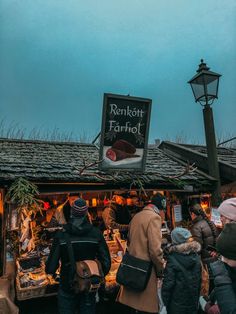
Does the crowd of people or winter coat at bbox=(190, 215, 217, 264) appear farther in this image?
winter coat at bbox=(190, 215, 217, 264)

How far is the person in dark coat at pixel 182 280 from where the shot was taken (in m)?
4.63

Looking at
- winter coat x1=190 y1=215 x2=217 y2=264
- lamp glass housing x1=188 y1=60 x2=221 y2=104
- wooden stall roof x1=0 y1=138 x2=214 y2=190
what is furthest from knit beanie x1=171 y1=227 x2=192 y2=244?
lamp glass housing x1=188 y1=60 x2=221 y2=104

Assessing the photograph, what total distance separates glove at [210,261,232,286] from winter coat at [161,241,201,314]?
1954 millimetres

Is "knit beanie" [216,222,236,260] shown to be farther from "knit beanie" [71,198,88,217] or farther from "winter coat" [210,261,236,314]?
"knit beanie" [71,198,88,217]

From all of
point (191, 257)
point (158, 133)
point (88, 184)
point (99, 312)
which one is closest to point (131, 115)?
point (88, 184)

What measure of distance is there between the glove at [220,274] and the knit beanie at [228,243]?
0.12m

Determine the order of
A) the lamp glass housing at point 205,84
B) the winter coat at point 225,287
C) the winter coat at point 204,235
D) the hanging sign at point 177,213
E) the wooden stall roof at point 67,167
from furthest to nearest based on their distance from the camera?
the hanging sign at point 177,213
the lamp glass housing at point 205,84
the wooden stall roof at point 67,167
the winter coat at point 204,235
the winter coat at point 225,287

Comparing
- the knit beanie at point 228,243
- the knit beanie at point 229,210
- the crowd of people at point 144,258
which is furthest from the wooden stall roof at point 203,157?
the knit beanie at point 228,243

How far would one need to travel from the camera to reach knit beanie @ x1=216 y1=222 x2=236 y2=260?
2744 millimetres

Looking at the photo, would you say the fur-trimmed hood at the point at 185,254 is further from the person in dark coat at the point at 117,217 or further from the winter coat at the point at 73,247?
the person in dark coat at the point at 117,217

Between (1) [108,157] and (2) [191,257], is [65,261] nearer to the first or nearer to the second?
(2) [191,257]

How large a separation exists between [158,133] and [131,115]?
103160 millimetres

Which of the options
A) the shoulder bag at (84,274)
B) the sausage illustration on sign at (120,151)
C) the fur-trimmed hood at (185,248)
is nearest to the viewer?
the shoulder bag at (84,274)

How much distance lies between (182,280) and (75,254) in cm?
171
